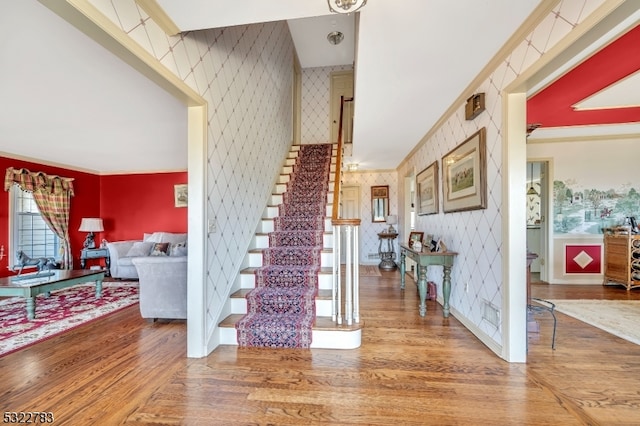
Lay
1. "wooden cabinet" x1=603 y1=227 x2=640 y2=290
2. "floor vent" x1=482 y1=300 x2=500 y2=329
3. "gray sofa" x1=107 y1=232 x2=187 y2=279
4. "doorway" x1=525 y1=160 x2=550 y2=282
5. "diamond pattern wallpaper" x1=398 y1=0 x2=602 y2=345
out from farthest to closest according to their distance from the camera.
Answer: "gray sofa" x1=107 y1=232 x2=187 y2=279
"doorway" x1=525 y1=160 x2=550 y2=282
"wooden cabinet" x1=603 y1=227 x2=640 y2=290
"floor vent" x1=482 y1=300 x2=500 y2=329
"diamond pattern wallpaper" x1=398 y1=0 x2=602 y2=345

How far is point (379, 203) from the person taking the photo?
6801mm

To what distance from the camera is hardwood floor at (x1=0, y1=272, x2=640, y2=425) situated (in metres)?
1.60

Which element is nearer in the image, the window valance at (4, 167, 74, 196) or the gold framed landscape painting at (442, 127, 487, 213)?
the gold framed landscape painting at (442, 127, 487, 213)

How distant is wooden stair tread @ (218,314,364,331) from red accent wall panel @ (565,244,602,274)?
4.38m

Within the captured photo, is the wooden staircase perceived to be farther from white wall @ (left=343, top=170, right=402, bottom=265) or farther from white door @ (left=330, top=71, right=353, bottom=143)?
white door @ (left=330, top=71, right=353, bottom=143)

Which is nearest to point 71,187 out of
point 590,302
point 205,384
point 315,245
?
point 315,245

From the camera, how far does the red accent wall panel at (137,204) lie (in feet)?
22.4

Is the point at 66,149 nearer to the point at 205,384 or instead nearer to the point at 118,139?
the point at 118,139

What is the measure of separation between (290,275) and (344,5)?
2.38 m

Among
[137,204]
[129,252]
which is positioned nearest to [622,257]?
[129,252]

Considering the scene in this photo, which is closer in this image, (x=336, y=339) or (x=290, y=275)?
(x=336, y=339)

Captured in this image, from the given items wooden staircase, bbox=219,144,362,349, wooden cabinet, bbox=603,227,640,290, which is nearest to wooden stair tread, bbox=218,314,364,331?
wooden staircase, bbox=219,144,362,349

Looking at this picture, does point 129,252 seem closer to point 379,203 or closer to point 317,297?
point 317,297

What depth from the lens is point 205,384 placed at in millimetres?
1918
